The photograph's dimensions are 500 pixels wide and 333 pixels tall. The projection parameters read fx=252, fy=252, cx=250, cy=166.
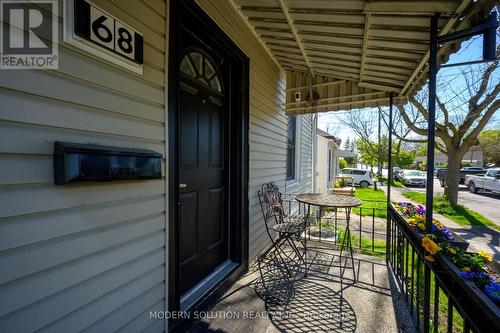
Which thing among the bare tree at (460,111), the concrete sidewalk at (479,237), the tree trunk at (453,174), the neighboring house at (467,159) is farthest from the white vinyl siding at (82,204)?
the neighboring house at (467,159)

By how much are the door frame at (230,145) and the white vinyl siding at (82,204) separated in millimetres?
82

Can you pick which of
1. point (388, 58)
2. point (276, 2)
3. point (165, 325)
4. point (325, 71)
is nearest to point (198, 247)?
point (165, 325)

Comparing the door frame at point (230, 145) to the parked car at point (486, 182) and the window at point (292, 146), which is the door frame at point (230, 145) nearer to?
the window at point (292, 146)

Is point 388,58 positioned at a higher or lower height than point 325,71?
lower

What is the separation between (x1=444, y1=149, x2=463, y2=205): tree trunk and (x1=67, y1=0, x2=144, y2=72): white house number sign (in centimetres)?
973

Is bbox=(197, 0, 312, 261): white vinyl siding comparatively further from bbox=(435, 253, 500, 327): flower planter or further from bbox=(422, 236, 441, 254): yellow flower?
bbox=(435, 253, 500, 327): flower planter

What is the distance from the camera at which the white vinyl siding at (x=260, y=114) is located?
8.21ft

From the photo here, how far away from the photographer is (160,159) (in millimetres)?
1585

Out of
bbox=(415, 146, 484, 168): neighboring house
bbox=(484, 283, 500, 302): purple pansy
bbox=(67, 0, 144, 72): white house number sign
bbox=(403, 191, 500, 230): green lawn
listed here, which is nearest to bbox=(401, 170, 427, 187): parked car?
bbox=(403, 191, 500, 230): green lawn

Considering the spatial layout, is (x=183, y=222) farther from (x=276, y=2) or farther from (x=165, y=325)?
(x=276, y=2)

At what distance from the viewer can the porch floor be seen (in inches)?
77.9

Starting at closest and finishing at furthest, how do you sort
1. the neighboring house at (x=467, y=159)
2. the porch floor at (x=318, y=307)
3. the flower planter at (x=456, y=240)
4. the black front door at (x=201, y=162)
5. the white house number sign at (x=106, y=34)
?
the white house number sign at (x=106, y=34) < the flower planter at (x=456, y=240) < the porch floor at (x=318, y=307) < the black front door at (x=201, y=162) < the neighboring house at (x=467, y=159)

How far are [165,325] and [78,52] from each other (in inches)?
67.4

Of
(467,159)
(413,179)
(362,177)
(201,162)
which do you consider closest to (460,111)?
(201,162)
